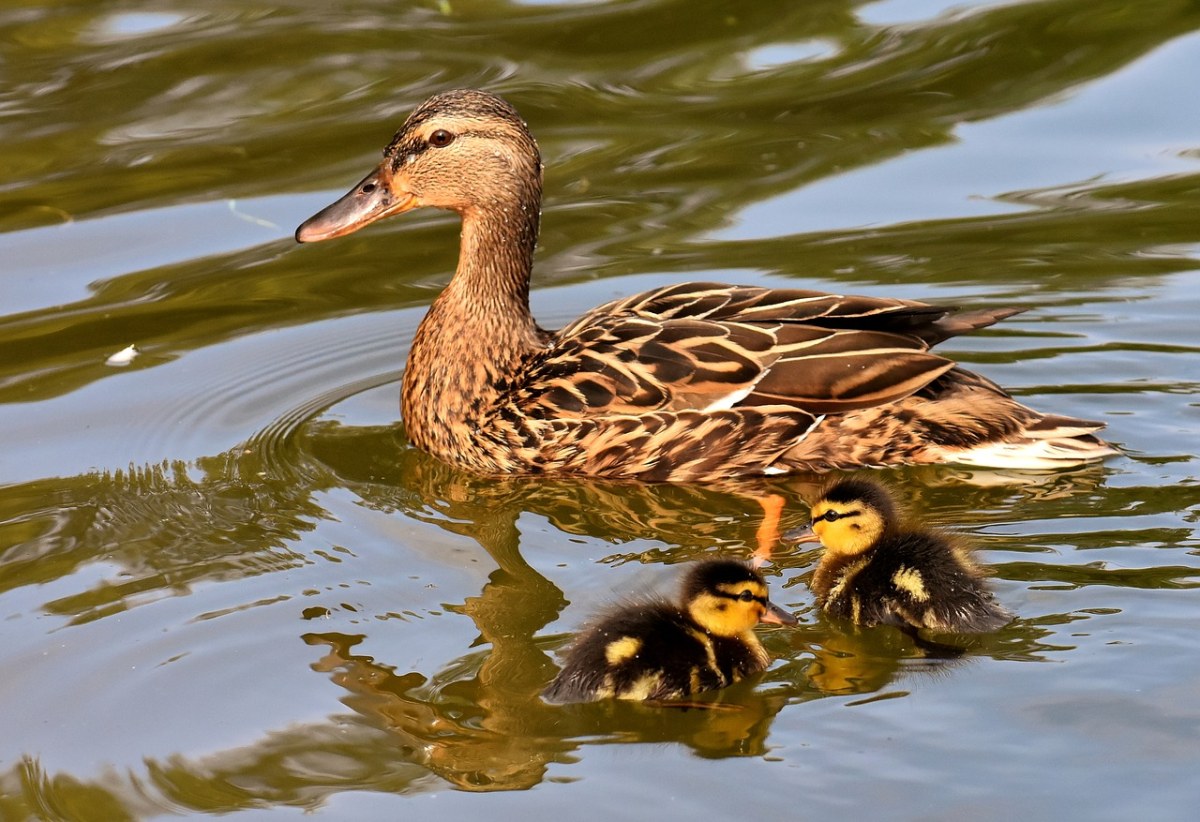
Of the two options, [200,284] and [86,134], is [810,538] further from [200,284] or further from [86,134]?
[86,134]

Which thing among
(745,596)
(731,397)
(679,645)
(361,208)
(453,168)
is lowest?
(679,645)

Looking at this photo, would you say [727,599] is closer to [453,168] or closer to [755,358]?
[755,358]

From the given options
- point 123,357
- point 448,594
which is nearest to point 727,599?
point 448,594

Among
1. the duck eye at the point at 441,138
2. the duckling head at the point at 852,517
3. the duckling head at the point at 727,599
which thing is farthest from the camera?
the duck eye at the point at 441,138

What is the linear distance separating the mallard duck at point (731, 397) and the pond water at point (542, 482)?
12cm

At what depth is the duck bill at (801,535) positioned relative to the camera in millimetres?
5523

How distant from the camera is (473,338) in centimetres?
670

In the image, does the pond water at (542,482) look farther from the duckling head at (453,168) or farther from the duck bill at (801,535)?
the duckling head at (453,168)

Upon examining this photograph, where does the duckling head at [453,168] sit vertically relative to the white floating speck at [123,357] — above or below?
above

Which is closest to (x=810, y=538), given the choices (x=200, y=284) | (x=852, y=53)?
(x=200, y=284)

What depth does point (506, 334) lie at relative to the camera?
6.70 m

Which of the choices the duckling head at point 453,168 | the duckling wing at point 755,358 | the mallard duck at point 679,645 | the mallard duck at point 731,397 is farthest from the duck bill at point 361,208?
the mallard duck at point 679,645

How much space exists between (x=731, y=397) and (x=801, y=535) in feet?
2.68

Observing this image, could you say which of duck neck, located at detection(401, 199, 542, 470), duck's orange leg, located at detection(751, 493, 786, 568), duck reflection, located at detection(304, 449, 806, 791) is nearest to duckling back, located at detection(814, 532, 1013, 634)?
duck's orange leg, located at detection(751, 493, 786, 568)
